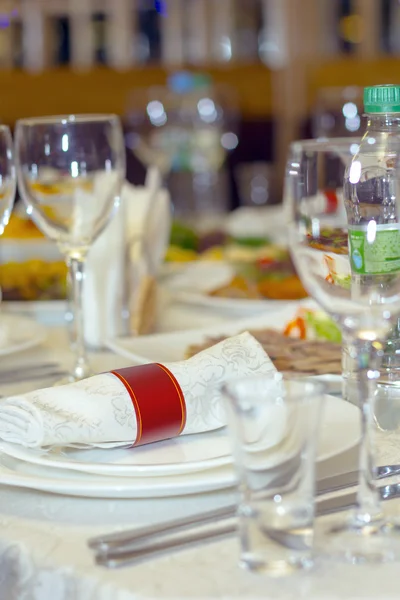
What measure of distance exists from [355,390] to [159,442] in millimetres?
230

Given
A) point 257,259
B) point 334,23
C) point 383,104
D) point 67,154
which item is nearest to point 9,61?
point 334,23

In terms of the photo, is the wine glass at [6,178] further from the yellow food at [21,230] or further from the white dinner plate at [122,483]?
the yellow food at [21,230]

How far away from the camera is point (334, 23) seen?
5652 millimetres

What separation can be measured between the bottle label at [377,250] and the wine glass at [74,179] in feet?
1.40

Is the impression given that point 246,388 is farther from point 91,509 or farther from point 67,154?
point 67,154

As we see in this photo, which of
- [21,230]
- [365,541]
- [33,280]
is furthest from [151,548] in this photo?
[21,230]

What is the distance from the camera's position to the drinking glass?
62 cm

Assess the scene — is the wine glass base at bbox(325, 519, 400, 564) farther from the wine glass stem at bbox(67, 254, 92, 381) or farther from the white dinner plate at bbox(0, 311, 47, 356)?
the white dinner plate at bbox(0, 311, 47, 356)

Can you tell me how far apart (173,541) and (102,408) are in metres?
0.17

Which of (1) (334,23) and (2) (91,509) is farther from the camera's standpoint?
(1) (334,23)

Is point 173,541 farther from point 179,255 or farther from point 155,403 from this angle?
point 179,255

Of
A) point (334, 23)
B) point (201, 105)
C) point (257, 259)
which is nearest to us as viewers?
point (257, 259)

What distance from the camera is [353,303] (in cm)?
69

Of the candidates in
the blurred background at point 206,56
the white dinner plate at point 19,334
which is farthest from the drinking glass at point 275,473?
the blurred background at point 206,56
